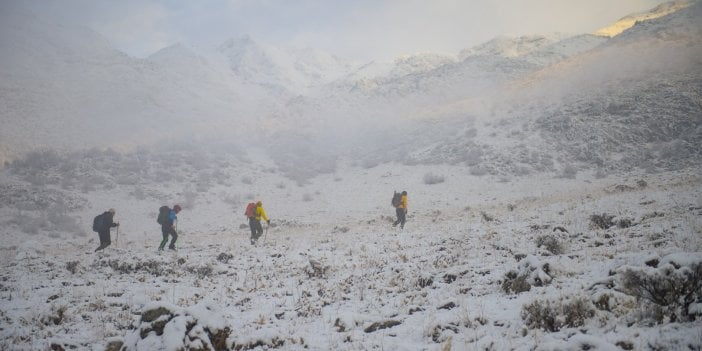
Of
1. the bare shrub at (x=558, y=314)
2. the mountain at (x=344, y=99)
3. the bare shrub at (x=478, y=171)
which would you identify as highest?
the mountain at (x=344, y=99)

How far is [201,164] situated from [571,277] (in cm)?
3896

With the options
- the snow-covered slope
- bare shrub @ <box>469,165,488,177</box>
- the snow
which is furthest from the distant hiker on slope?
the snow-covered slope

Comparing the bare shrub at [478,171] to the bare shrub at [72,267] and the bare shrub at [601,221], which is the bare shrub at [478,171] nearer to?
the bare shrub at [601,221]

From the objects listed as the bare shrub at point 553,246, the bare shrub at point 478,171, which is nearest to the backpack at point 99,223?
the bare shrub at point 553,246

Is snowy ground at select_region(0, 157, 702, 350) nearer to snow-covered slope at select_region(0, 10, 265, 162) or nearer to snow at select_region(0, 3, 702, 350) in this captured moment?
snow at select_region(0, 3, 702, 350)

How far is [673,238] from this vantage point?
28.2 ft

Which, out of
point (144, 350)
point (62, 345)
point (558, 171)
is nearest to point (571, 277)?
point (144, 350)

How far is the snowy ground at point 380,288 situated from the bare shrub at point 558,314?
0.10 feet

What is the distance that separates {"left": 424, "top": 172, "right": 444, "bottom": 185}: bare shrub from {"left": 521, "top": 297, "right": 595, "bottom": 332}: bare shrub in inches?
1128

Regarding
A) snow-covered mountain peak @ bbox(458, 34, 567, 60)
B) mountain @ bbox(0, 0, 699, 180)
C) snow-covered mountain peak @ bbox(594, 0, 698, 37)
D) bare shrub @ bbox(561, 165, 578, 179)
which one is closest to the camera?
bare shrub @ bbox(561, 165, 578, 179)

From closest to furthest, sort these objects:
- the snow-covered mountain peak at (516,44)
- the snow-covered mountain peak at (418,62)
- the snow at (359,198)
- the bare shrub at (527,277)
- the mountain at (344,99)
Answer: the snow at (359,198)
the bare shrub at (527,277)
the mountain at (344,99)
the snow-covered mountain peak at (516,44)
the snow-covered mountain peak at (418,62)

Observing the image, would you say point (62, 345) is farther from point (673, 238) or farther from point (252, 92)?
point (252, 92)

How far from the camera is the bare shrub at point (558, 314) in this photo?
501 cm

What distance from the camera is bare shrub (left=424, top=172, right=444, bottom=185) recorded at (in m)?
33.7
